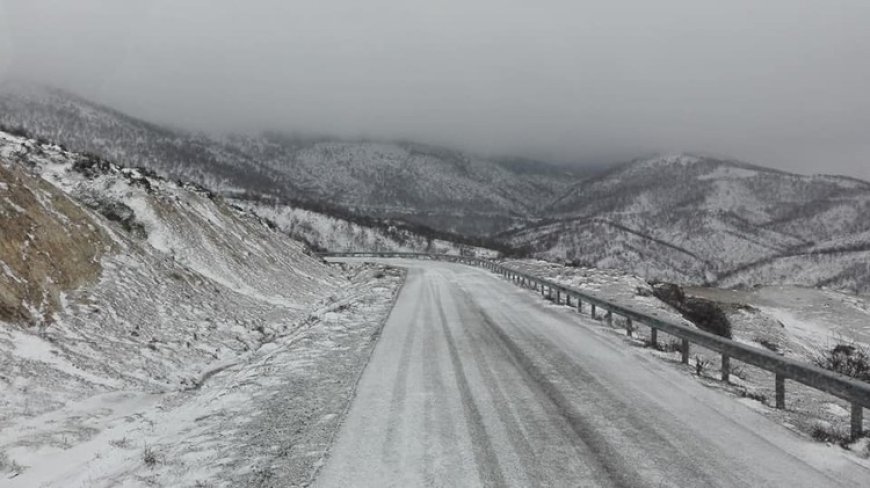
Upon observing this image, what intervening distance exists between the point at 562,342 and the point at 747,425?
6349mm

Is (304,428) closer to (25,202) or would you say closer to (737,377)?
(737,377)

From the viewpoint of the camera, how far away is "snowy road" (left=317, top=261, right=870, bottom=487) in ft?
18.7

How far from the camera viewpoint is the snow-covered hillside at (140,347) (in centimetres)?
676

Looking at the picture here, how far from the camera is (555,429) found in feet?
23.2

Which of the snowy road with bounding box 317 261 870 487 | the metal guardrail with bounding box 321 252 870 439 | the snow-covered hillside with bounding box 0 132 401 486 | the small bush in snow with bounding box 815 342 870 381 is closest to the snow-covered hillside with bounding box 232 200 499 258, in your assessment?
the small bush in snow with bounding box 815 342 870 381

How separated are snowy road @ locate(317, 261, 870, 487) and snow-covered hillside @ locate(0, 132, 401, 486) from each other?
31.8 inches

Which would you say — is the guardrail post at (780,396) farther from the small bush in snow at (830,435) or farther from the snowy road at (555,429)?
the small bush in snow at (830,435)

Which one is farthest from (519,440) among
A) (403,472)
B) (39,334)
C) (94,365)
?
(39,334)

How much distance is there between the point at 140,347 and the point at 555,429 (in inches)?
360

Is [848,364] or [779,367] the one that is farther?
[848,364]

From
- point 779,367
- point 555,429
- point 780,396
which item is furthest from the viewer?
point 779,367

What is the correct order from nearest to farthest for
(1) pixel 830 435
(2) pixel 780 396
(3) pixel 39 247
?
1. (1) pixel 830 435
2. (2) pixel 780 396
3. (3) pixel 39 247

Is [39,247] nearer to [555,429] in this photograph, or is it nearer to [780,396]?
[555,429]

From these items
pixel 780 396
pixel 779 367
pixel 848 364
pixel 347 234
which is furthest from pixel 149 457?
pixel 347 234
